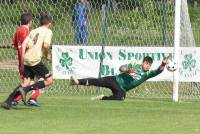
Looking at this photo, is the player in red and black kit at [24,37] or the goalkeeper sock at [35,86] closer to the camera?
the goalkeeper sock at [35,86]

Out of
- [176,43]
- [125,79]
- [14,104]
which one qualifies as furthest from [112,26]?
[14,104]

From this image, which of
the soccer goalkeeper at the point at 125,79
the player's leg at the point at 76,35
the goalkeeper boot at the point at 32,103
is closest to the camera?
the goalkeeper boot at the point at 32,103

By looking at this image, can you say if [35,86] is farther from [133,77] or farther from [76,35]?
[76,35]

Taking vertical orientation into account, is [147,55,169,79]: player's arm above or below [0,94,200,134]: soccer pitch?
above

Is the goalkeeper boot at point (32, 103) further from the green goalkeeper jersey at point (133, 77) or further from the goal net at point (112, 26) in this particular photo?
the goal net at point (112, 26)

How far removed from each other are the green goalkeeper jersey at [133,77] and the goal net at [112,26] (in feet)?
4.62

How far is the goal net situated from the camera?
1750cm

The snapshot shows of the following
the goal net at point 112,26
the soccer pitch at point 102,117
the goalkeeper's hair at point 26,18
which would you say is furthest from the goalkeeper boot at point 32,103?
the goal net at point 112,26

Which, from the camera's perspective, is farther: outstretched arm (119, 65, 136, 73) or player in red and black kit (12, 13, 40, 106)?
outstretched arm (119, 65, 136, 73)

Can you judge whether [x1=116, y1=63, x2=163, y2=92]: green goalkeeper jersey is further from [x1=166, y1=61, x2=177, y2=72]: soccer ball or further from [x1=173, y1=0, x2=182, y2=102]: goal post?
[x1=173, y1=0, x2=182, y2=102]: goal post

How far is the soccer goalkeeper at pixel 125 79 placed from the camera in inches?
609

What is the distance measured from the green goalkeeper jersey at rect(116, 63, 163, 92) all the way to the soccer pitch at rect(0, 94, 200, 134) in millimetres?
338

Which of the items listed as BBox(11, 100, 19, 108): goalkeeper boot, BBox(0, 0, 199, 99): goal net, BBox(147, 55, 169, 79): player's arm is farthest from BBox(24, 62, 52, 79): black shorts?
BBox(0, 0, 199, 99): goal net

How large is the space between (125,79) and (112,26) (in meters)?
3.21
